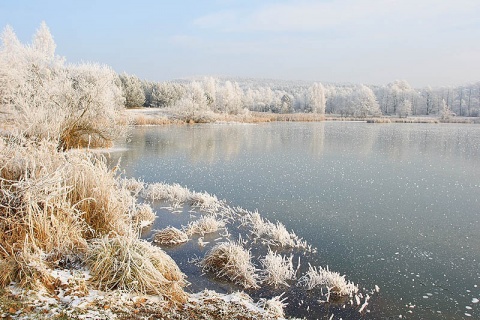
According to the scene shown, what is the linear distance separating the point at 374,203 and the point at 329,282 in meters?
5.77

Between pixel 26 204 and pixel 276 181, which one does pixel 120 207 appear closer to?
pixel 26 204

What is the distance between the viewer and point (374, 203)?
428 inches

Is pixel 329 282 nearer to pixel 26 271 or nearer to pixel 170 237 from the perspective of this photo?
pixel 170 237

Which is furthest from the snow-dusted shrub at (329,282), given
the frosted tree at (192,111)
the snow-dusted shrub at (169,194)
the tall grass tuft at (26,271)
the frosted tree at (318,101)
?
the frosted tree at (318,101)

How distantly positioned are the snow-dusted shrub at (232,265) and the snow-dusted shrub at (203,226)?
1.60 meters

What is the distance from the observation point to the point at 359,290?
5797mm

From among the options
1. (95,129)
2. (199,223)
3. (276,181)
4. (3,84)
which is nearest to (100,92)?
(95,129)

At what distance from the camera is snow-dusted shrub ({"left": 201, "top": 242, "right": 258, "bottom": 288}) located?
19.3ft

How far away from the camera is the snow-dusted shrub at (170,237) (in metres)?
Answer: 7.50

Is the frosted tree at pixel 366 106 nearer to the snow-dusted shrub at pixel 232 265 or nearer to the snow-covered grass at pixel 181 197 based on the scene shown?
the snow-covered grass at pixel 181 197

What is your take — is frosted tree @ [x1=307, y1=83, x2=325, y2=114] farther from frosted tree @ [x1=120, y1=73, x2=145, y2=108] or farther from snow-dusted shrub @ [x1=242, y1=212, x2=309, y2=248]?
snow-dusted shrub @ [x1=242, y1=212, x2=309, y2=248]

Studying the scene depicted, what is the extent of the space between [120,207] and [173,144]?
1956 cm

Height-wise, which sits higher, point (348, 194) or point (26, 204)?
point (26, 204)

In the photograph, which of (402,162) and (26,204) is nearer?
(26,204)
